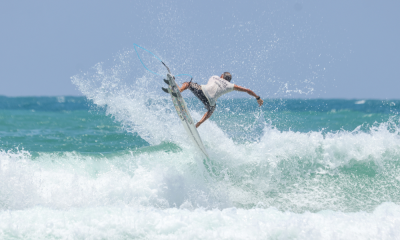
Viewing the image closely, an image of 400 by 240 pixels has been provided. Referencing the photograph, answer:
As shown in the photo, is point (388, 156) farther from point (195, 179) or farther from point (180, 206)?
point (180, 206)

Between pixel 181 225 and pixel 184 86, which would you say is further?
pixel 184 86

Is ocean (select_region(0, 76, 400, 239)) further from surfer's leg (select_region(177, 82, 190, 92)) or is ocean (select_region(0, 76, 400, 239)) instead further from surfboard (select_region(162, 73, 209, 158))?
surfer's leg (select_region(177, 82, 190, 92))

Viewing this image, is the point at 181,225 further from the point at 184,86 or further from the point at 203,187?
the point at 184,86

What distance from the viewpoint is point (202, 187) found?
7016 mm

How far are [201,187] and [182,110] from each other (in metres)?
1.66

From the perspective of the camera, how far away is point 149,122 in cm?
999

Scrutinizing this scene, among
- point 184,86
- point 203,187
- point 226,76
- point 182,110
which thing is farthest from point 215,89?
point 203,187

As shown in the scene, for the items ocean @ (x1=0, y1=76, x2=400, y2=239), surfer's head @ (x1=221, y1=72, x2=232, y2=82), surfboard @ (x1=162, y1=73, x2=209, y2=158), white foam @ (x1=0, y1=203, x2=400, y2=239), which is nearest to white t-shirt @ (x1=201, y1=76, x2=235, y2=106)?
surfer's head @ (x1=221, y1=72, x2=232, y2=82)

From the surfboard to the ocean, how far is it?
0.30 meters

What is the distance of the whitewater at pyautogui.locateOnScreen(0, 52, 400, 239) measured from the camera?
4938 mm

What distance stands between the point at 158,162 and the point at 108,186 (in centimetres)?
150

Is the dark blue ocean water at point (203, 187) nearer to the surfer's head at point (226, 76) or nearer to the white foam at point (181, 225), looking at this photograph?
the white foam at point (181, 225)

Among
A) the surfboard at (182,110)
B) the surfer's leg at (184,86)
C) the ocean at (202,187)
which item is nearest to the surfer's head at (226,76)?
the surfer's leg at (184,86)

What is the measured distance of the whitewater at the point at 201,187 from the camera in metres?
4.94
